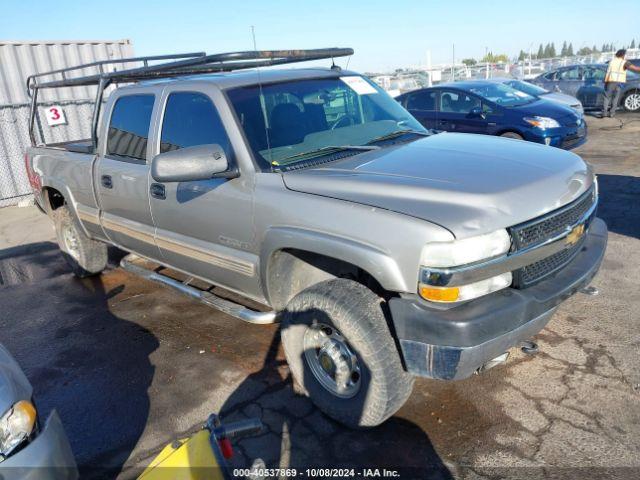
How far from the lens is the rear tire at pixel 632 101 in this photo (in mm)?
15461

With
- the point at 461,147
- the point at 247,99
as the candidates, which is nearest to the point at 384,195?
the point at 461,147

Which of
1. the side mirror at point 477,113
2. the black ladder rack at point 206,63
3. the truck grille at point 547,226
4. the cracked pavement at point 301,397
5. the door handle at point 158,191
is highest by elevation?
the black ladder rack at point 206,63

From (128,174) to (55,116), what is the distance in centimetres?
732

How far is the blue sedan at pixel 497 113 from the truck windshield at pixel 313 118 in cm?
552

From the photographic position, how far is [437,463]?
262 centimetres

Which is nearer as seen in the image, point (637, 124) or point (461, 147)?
point (461, 147)

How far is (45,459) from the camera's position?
207 centimetres

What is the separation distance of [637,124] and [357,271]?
14043mm

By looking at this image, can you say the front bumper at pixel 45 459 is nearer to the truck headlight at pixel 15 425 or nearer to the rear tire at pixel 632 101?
the truck headlight at pixel 15 425

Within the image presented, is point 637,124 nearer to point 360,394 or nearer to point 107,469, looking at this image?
point 360,394

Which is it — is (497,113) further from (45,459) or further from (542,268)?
(45,459)

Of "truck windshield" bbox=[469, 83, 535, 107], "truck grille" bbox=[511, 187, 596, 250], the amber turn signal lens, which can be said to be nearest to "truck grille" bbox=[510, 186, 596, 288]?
"truck grille" bbox=[511, 187, 596, 250]

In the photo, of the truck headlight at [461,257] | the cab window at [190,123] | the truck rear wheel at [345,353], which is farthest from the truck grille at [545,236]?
the cab window at [190,123]

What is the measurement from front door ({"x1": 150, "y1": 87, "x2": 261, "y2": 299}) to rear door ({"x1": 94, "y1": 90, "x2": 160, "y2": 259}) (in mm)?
197
